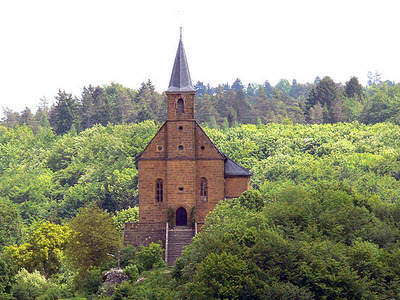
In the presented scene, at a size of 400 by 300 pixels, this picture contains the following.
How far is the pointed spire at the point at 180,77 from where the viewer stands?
73.9m

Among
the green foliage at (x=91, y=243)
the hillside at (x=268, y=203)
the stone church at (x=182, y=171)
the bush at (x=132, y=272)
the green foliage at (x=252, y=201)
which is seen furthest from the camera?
the stone church at (x=182, y=171)

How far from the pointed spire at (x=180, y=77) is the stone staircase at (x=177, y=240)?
9687 millimetres

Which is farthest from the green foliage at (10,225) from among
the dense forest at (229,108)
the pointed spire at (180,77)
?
the dense forest at (229,108)

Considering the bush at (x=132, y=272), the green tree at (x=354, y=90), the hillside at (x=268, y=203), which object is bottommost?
the bush at (x=132, y=272)

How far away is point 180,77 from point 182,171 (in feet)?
21.5

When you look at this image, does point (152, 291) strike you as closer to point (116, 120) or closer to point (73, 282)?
point (73, 282)

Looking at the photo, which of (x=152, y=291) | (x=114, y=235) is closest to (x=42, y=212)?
(x=114, y=235)

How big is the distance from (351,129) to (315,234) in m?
66.3

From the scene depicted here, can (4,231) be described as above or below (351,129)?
below

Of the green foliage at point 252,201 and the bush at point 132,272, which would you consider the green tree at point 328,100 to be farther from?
the bush at point 132,272

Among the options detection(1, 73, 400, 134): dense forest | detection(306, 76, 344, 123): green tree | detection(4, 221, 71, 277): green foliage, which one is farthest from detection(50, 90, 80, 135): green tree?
detection(4, 221, 71, 277): green foliage

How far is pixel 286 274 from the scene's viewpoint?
180ft

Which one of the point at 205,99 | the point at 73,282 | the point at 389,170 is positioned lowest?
the point at 73,282

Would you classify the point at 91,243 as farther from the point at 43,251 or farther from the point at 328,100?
the point at 328,100
